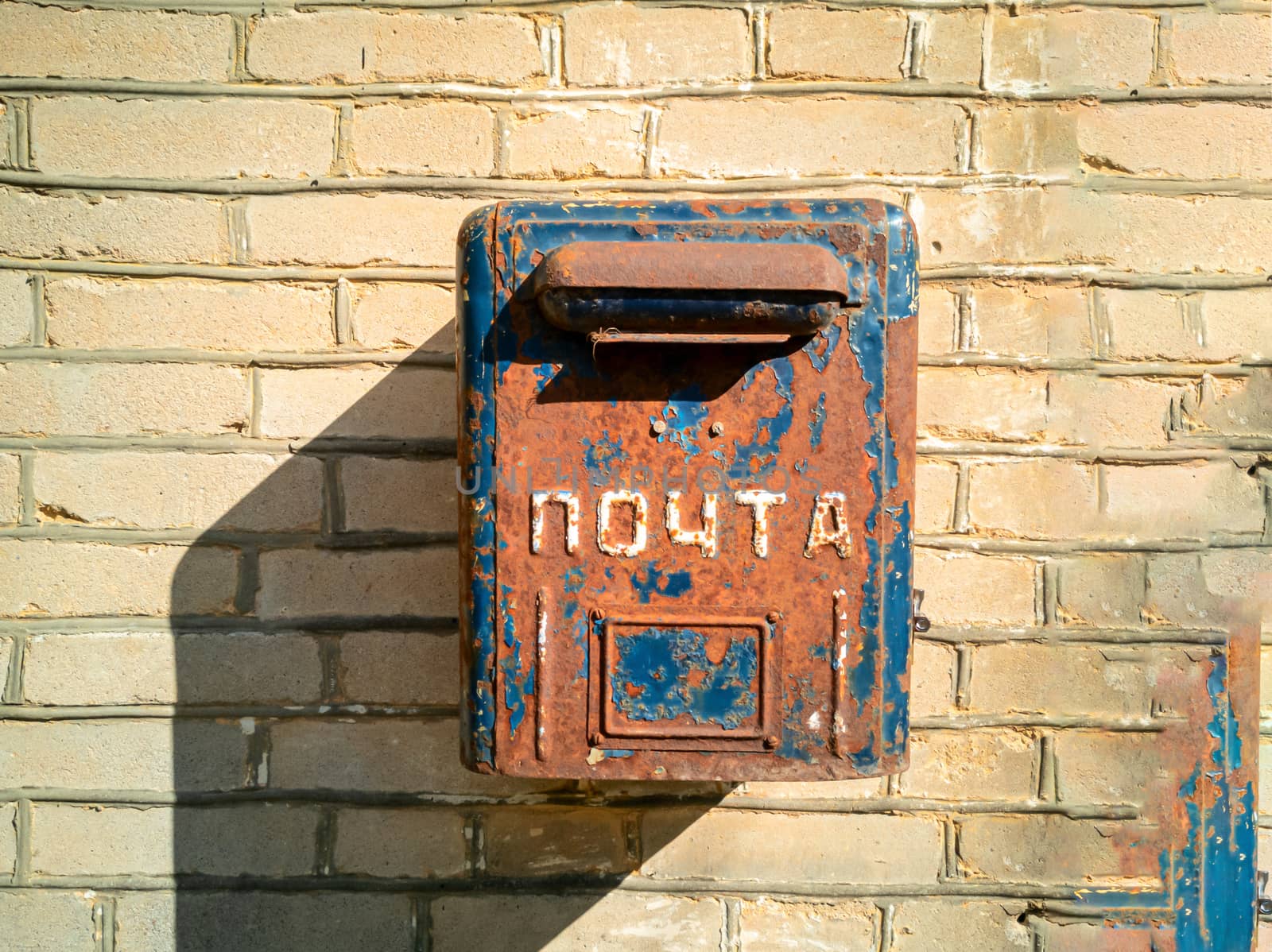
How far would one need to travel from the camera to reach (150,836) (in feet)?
5.56

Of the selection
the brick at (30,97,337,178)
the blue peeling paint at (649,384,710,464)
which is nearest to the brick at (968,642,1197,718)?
the blue peeling paint at (649,384,710,464)

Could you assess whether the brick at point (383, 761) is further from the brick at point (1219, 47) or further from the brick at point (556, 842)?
the brick at point (1219, 47)

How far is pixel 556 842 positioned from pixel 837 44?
1.58 metres

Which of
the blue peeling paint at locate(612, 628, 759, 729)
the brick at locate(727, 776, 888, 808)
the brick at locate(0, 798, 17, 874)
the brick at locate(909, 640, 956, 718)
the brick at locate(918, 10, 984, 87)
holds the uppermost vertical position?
the brick at locate(918, 10, 984, 87)

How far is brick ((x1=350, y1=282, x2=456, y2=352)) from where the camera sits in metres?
1.67

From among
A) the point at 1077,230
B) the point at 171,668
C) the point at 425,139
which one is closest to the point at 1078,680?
the point at 1077,230

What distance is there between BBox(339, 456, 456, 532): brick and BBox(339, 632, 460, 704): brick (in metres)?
0.21

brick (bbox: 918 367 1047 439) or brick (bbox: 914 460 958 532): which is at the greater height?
brick (bbox: 918 367 1047 439)

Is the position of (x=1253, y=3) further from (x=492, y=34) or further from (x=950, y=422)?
(x=492, y=34)

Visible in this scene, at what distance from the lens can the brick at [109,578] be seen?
1685 mm

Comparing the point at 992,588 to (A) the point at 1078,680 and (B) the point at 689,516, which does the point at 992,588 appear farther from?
(B) the point at 689,516

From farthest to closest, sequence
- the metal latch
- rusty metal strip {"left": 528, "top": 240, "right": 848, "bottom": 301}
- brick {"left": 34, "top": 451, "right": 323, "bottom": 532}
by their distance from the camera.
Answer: brick {"left": 34, "top": 451, "right": 323, "bottom": 532} → the metal latch → rusty metal strip {"left": 528, "top": 240, "right": 848, "bottom": 301}

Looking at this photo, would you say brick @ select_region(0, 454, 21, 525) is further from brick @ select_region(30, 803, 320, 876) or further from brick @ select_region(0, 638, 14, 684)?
brick @ select_region(30, 803, 320, 876)

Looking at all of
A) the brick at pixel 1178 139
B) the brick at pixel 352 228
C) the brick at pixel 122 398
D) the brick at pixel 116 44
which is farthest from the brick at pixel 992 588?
the brick at pixel 116 44
